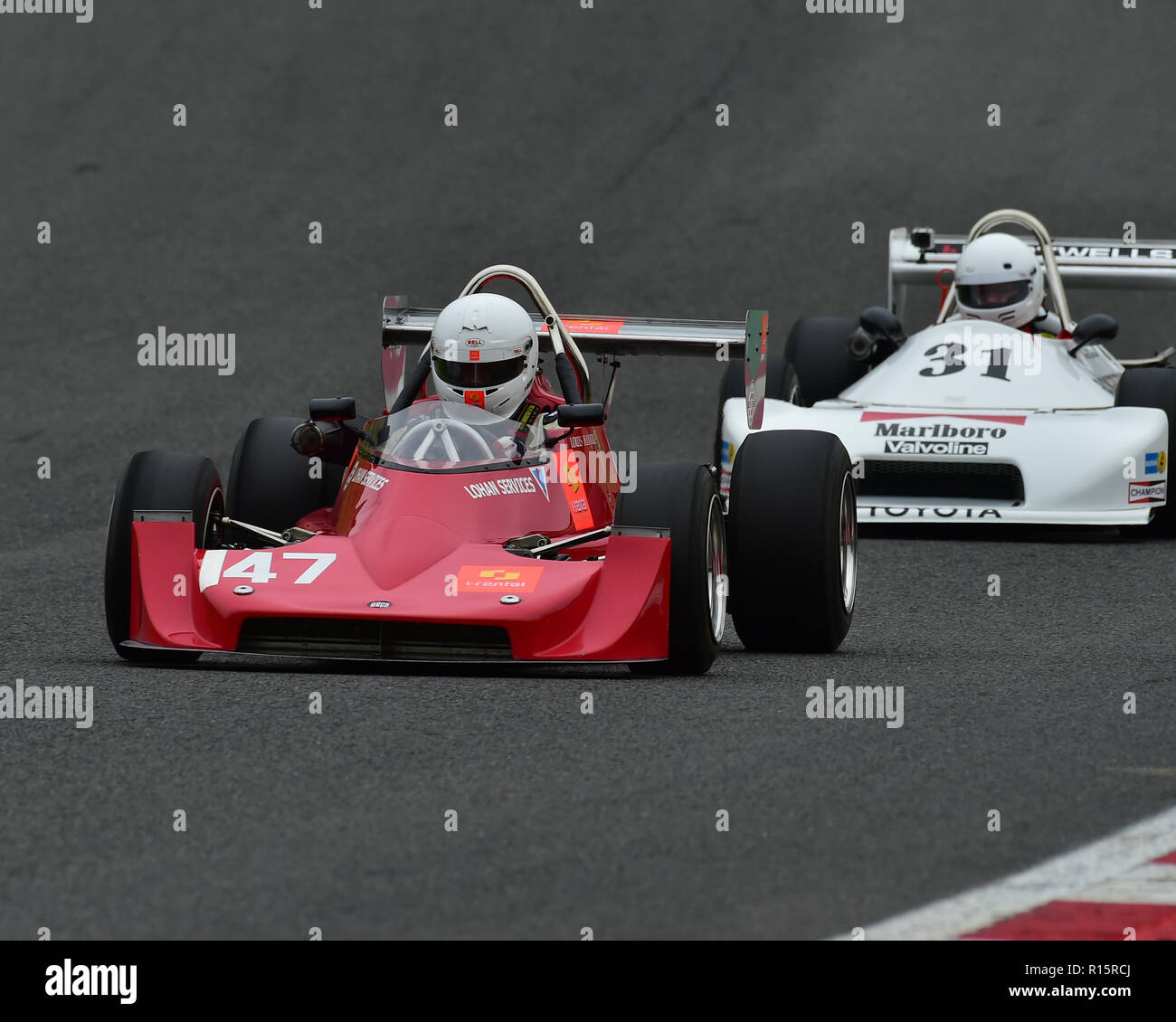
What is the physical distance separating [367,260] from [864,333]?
31.3 ft

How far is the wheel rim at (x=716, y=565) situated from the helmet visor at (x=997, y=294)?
6.19 metres

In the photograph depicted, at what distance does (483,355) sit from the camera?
370 inches

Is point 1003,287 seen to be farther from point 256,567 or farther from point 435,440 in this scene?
point 256,567

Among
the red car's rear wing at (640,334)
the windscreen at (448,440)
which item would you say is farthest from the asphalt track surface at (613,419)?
the red car's rear wing at (640,334)

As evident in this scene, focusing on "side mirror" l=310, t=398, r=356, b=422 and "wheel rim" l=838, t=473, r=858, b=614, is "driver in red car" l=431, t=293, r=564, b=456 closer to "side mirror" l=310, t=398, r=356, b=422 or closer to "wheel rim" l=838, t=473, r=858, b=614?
"side mirror" l=310, t=398, r=356, b=422

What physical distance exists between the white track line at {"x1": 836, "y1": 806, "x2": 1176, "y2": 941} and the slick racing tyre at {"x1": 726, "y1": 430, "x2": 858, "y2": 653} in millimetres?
2712

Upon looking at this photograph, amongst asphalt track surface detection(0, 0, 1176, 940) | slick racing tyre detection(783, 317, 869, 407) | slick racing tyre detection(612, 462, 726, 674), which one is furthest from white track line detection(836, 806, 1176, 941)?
slick racing tyre detection(783, 317, 869, 407)

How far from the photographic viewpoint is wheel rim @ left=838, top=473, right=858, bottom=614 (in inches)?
358

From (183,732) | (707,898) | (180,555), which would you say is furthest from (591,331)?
(707,898)

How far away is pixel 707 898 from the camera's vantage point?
5180 mm

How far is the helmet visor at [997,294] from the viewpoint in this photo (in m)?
14.4

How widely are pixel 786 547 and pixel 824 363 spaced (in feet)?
23.7

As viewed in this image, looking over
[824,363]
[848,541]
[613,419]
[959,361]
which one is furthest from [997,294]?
[848,541]
